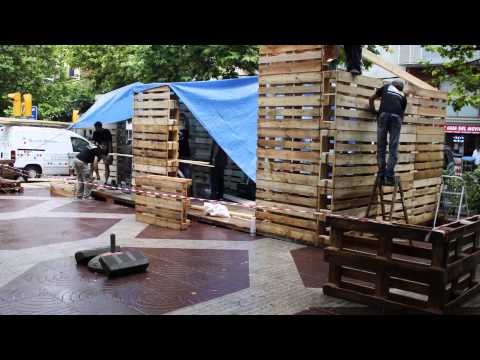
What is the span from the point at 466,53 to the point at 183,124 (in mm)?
7161

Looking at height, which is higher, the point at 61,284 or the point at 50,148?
the point at 50,148

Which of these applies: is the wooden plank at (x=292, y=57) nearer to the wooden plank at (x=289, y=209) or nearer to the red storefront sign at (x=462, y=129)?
the wooden plank at (x=289, y=209)

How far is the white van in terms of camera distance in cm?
1762

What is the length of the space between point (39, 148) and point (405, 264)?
15723 millimetres

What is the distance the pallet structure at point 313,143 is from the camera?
8320 millimetres

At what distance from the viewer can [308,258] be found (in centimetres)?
798

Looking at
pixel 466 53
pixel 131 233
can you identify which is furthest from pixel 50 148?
pixel 466 53

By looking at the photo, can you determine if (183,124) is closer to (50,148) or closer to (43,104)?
(50,148)

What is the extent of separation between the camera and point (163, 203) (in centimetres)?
1025

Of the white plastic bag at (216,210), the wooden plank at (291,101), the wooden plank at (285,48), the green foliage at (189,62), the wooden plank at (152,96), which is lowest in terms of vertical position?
the white plastic bag at (216,210)

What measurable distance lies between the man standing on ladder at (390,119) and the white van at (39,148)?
1369cm

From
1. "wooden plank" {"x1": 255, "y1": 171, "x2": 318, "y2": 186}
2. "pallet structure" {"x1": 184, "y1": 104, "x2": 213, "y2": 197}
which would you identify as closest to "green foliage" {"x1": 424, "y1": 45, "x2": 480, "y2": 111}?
"wooden plank" {"x1": 255, "y1": 171, "x2": 318, "y2": 186}

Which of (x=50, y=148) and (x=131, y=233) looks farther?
(x=50, y=148)

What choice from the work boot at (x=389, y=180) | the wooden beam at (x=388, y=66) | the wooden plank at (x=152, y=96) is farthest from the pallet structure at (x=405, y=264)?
the wooden plank at (x=152, y=96)
